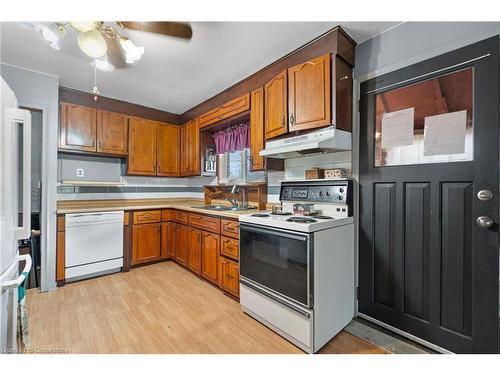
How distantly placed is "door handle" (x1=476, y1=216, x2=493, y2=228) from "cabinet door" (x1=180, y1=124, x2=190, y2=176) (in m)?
3.34

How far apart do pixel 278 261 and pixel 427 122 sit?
1476mm

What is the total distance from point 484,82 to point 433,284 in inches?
53.0

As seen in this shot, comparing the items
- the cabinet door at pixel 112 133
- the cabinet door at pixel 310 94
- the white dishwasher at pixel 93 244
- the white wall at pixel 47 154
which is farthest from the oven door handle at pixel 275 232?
the cabinet door at pixel 112 133

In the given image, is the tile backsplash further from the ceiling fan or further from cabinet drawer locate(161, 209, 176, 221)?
the ceiling fan

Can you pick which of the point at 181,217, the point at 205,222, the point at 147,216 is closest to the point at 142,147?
the point at 147,216

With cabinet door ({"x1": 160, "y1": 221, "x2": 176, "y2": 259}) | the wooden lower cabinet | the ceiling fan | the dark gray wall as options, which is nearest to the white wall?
the ceiling fan

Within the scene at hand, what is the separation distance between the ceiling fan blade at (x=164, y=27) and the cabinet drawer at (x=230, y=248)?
1.84 meters

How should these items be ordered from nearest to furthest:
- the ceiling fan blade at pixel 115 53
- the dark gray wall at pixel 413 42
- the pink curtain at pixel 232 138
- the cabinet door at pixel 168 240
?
the dark gray wall at pixel 413 42, the ceiling fan blade at pixel 115 53, the pink curtain at pixel 232 138, the cabinet door at pixel 168 240

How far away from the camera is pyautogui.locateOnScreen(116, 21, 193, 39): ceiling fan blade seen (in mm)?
1659

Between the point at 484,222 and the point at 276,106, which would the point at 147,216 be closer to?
the point at 276,106

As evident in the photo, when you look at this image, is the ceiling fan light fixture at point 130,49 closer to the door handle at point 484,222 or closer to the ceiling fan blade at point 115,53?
the ceiling fan blade at point 115,53

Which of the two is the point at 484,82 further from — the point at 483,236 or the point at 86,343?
the point at 86,343

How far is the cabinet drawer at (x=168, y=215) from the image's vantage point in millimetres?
3404

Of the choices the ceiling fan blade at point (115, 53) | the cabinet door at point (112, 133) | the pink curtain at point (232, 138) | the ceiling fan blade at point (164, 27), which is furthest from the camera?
the cabinet door at point (112, 133)
